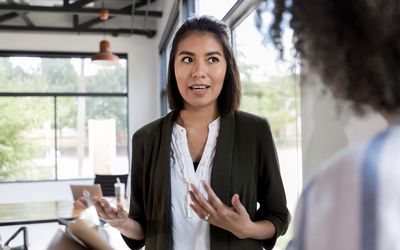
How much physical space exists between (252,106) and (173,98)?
0.84 metres

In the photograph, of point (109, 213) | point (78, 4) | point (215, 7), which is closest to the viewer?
point (109, 213)

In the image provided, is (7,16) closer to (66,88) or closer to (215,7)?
(66,88)

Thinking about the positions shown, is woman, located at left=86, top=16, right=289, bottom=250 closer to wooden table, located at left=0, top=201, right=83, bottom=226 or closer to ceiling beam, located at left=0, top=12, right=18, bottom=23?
wooden table, located at left=0, top=201, right=83, bottom=226

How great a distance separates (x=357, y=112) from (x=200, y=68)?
648mm

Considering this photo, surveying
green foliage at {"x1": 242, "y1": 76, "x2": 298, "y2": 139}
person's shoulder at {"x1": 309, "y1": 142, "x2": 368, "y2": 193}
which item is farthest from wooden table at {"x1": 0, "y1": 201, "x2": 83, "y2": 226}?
person's shoulder at {"x1": 309, "y1": 142, "x2": 368, "y2": 193}

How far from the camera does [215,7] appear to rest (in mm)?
3016

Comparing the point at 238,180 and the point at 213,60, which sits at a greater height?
the point at 213,60

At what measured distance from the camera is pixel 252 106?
1971mm

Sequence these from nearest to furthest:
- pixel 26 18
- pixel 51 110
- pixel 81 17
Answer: pixel 26 18 < pixel 51 110 < pixel 81 17

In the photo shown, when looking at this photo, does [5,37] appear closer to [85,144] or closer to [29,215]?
[85,144]

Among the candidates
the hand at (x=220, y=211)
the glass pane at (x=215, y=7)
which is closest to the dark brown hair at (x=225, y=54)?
the hand at (x=220, y=211)

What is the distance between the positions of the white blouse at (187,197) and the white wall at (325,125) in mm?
271

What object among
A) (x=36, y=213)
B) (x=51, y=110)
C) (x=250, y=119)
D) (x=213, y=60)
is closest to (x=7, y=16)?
(x=51, y=110)

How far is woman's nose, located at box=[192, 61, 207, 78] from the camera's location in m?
1.08
